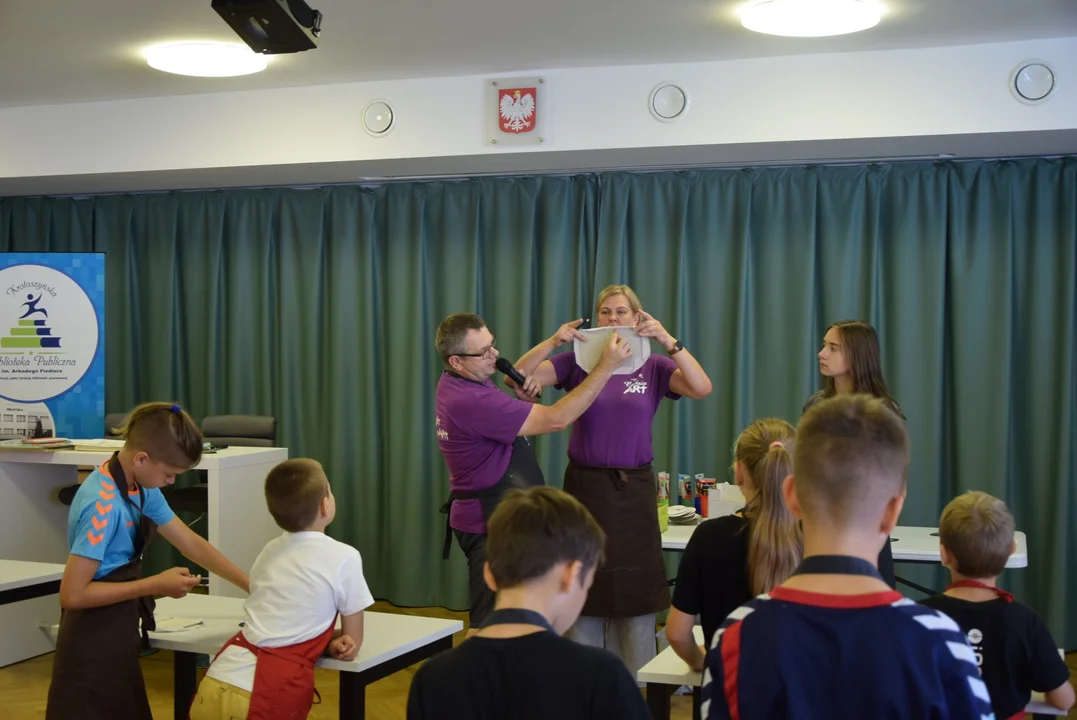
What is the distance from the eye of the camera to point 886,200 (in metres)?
4.98

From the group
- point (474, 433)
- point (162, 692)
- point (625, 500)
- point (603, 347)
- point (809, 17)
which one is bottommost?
point (162, 692)

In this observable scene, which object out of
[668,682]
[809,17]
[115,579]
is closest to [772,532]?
[668,682]

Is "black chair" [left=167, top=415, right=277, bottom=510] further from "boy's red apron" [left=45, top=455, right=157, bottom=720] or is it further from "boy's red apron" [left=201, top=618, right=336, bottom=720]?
"boy's red apron" [left=201, top=618, right=336, bottom=720]

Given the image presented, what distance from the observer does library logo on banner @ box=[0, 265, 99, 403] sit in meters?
5.26

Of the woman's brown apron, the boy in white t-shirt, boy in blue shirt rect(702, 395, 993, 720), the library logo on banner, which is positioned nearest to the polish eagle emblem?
the woman's brown apron

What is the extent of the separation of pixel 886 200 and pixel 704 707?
4.09 m

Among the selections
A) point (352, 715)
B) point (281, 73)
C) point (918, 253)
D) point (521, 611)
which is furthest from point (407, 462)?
point (521, 611)

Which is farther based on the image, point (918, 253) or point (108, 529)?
point (918, 253)

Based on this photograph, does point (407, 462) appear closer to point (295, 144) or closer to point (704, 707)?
point (295, 144)

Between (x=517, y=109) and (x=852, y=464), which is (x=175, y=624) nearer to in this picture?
(x=852, y=464)

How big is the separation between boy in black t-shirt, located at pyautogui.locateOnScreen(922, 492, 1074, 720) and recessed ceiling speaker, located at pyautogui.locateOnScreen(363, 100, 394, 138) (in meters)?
3.49

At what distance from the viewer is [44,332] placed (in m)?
5.30

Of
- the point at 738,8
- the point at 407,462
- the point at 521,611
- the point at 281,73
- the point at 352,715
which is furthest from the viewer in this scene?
the point at 407,462

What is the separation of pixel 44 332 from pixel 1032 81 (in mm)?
4836
